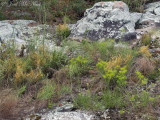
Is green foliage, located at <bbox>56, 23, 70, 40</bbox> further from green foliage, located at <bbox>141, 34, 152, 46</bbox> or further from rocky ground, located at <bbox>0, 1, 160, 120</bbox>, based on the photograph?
green foliage, located at <bbox>141, 34, 152, 46</bbox>

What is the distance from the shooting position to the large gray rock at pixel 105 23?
5.72 metres

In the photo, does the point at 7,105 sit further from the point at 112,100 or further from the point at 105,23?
the point at 105,23

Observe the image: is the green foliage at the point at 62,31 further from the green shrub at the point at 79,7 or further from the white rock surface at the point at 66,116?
the white rock surface at the point at 66,116

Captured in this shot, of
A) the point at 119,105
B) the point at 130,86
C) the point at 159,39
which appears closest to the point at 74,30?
the point at 159,39

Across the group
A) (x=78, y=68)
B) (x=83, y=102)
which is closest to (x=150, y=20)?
(x=78, y=68)

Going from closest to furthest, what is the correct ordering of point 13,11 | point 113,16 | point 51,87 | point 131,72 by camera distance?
point 51,87 < point 131,72 < point 113,16 < point 13,11

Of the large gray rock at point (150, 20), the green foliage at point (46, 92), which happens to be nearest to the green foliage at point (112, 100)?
the green foliage at point (46, 92)

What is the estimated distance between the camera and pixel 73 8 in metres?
8.86

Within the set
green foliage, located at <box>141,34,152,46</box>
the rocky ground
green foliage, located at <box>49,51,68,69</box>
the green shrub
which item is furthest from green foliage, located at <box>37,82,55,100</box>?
the green shrub

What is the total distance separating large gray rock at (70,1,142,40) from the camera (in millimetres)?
5723

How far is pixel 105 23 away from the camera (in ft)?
19.6

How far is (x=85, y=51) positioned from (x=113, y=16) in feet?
6.03

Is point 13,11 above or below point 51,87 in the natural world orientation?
above

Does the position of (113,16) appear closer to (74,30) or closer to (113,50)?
(74,30)
